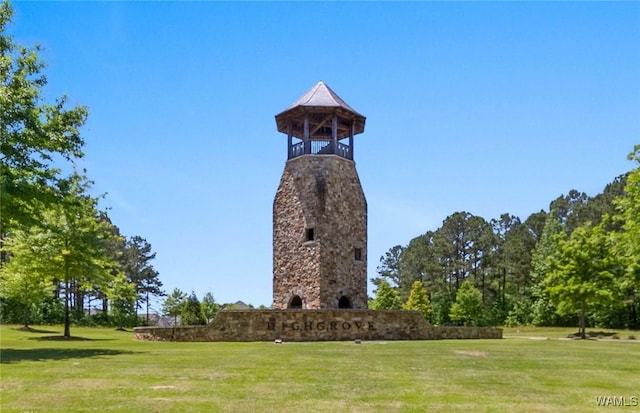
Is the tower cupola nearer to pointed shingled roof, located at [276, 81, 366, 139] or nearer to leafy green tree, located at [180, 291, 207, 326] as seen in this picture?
pointed shingled roof, located at [276, 81, 366, 139]

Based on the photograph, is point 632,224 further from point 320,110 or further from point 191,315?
point 191,315

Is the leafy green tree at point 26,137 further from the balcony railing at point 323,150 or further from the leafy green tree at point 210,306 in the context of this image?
the leafy green tree at point 210,306

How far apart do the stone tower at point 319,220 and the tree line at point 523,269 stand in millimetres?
13539

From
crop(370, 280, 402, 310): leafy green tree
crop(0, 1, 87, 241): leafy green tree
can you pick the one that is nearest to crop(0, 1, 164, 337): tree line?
crop(0, 1, 87, 241): leafy green tree

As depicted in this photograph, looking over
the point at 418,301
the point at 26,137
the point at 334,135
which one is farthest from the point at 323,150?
the point at 418,301

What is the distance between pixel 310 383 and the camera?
9836 millimetres

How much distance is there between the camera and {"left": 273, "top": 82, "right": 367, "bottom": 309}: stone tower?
28828mm

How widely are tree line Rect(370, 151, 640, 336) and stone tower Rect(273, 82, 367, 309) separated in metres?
13.5

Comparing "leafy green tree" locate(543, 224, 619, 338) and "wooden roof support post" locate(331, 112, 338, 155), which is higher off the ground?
"wooden roof support post" locate(331, 112, 338, 155)

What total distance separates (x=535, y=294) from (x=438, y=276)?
1515 centimetres

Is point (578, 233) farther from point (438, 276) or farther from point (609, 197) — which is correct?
point (438, 276)

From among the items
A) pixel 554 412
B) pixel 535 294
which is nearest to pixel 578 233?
pixel 535 294

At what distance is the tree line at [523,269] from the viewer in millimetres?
36219

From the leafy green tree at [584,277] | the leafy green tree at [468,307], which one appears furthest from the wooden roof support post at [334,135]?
the leafy green tree at [468,307]
